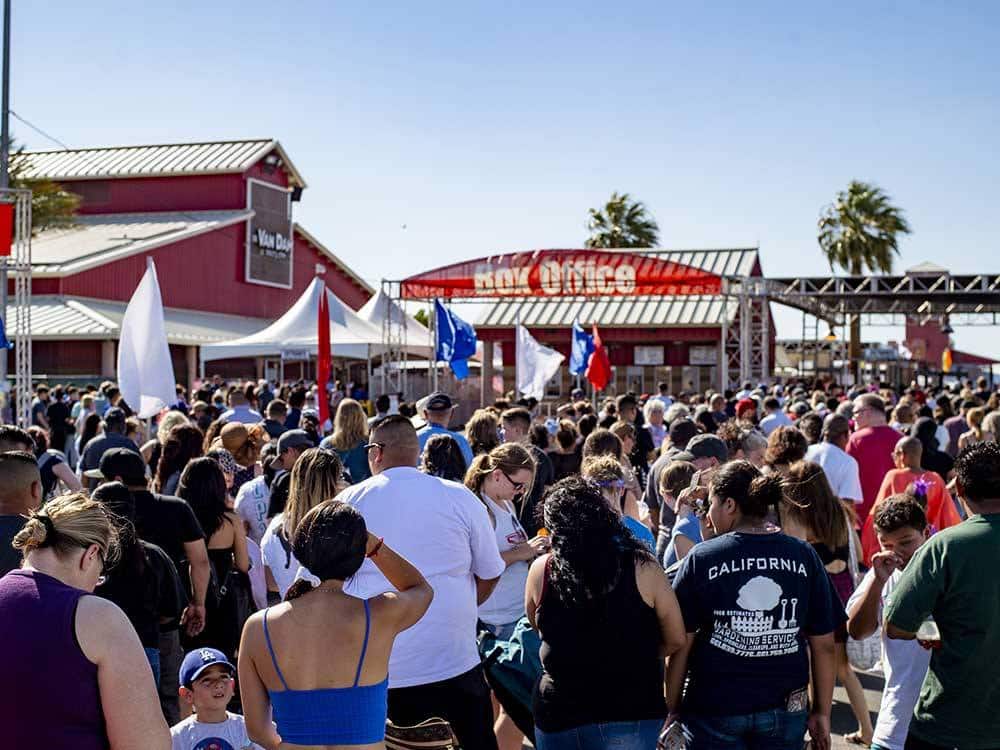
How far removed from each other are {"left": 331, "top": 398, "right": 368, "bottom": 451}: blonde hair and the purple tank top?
5.52 metres

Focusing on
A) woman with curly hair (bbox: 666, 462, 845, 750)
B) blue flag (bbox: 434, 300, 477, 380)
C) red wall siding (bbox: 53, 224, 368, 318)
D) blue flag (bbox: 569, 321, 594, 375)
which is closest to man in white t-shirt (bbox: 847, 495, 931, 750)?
woman with curly hair (bbox: 666, 462, 845, 750)

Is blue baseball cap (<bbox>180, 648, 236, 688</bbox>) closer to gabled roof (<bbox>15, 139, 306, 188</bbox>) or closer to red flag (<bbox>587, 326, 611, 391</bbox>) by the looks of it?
red flag (<bbox>587, 326, 611, 391</bbox>)

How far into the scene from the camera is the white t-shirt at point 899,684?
4266mm

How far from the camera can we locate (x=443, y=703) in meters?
4.61

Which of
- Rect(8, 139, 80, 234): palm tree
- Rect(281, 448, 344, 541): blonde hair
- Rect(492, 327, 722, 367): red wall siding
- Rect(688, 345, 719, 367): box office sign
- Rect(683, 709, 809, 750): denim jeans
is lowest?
Rect(683, 709, 809, 750): denim jeans

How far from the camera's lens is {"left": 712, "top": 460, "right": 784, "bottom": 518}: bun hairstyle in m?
4.04

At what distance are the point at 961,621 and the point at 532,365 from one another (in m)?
15.7

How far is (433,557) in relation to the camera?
4.65 metres

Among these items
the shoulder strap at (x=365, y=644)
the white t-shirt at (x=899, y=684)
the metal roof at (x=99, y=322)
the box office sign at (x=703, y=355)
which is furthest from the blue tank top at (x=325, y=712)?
the box office sign at (x=703, y=355)

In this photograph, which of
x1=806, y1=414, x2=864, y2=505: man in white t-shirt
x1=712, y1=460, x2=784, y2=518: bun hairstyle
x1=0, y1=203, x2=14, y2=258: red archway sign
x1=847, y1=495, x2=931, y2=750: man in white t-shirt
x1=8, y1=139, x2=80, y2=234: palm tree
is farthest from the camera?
x1=8, y1=139, x2=80, y2=234: palm tree

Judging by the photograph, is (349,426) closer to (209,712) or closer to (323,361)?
(323,361)

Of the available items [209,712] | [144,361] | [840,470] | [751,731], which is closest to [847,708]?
[840,470]

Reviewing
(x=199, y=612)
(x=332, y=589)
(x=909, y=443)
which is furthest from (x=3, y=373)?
(x=332, y=589)

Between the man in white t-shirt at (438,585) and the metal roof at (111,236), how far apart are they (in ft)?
107
